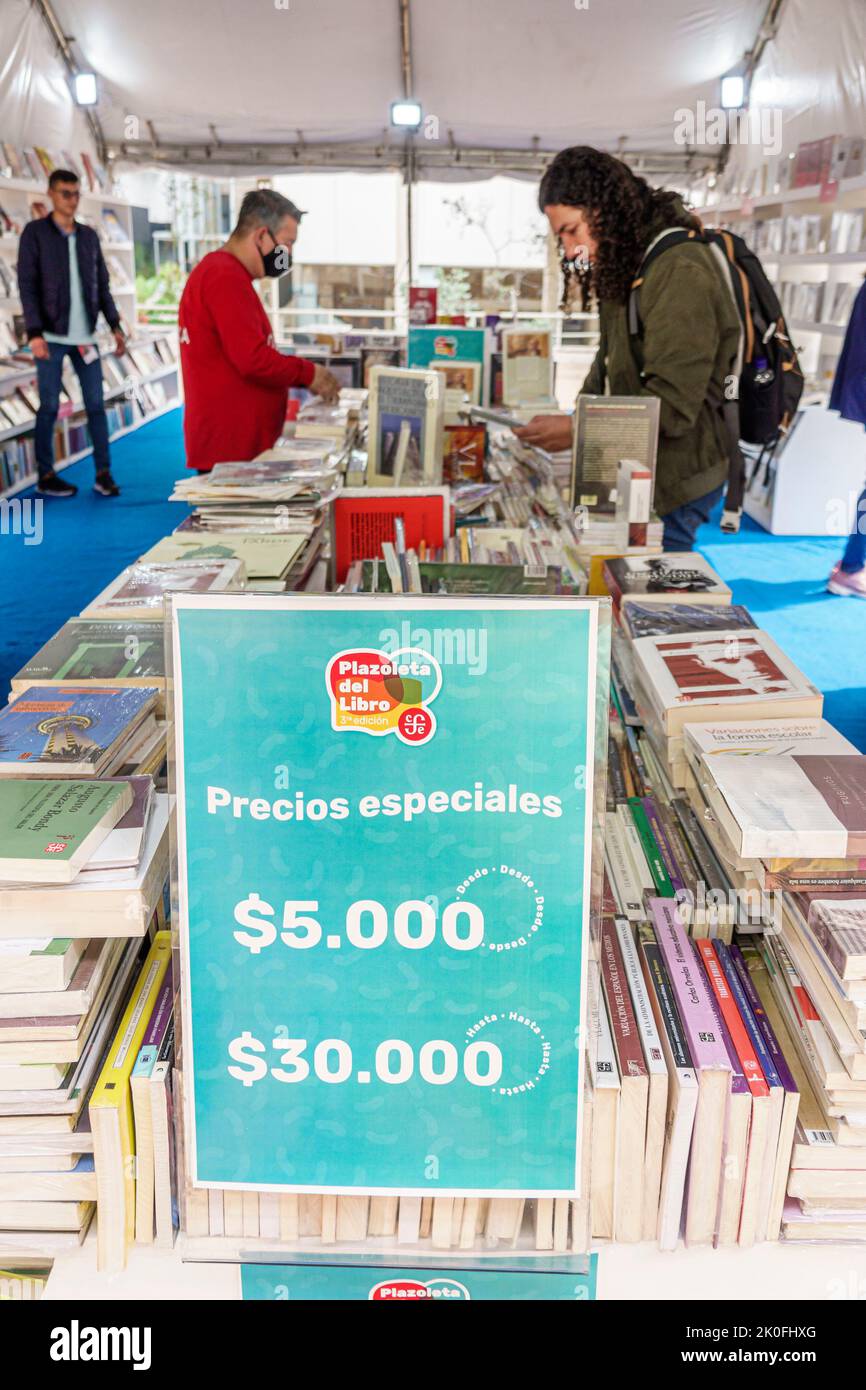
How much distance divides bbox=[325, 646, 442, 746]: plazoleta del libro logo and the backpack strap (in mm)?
2025

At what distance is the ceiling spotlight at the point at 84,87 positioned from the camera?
944 centimetres

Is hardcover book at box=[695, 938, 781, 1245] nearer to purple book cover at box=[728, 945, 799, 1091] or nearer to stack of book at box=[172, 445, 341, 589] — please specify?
purple book cover at box=[728, 945, 799, 1091]

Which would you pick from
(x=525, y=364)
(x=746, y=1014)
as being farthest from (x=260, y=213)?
(x=746, y=1014)

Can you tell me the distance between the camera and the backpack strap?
267cm

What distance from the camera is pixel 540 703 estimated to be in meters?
1.01

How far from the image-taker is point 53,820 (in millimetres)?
1151

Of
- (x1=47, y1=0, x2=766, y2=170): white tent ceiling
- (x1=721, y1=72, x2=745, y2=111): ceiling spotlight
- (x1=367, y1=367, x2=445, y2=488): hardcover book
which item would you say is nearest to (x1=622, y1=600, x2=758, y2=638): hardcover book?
(x1=367, y1=367, x2=445, y2=488): hardcover book

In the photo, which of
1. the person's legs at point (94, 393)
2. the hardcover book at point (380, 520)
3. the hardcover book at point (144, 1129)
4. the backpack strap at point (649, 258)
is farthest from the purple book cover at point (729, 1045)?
the person's legs at point (94, 393)

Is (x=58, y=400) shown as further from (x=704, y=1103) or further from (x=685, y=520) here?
(x=704, y=1103)

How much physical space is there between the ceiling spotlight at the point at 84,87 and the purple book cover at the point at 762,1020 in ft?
33.5

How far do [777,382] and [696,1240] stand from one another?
88.2 inches

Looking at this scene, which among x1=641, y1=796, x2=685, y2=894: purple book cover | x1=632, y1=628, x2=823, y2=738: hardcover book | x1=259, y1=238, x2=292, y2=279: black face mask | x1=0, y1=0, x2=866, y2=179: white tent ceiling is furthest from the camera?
x1=0, y1=0, x2=866, y2=179: white tent ceiling

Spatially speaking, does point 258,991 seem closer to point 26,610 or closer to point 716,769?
point 716,769

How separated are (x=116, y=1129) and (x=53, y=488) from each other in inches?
283
